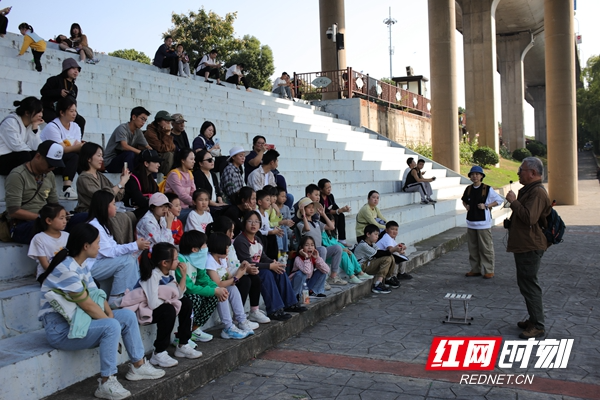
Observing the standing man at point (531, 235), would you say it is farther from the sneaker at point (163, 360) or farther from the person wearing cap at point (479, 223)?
the sneaker at point (163, 360)

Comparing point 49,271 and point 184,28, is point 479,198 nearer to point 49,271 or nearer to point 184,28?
point 49,271

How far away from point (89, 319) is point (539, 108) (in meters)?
76.2

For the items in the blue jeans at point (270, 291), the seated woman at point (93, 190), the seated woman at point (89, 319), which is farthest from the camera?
the blue jeans at point (270, 291)

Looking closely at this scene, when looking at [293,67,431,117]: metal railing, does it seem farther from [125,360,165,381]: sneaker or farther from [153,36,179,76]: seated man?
[125,360,165,381]: sneaker

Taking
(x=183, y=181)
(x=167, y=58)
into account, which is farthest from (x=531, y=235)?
(x=167, y=58)

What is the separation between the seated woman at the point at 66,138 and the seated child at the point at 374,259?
4.23m

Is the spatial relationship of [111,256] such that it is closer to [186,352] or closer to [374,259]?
[186,352]

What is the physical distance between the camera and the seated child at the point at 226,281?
208 inches

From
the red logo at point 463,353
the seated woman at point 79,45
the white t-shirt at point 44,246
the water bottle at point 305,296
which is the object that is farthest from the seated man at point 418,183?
the white t-shirt at point 44,246

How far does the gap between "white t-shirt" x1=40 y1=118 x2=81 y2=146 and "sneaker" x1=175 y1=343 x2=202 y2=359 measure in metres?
3.03

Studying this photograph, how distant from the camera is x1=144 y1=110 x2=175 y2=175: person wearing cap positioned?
24.4 feet

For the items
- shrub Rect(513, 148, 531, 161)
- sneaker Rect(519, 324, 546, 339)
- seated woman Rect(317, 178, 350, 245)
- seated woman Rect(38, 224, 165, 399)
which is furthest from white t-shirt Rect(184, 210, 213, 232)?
shrub Rect(513, 148, 531, 161)

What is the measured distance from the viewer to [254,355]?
5332 millimetres

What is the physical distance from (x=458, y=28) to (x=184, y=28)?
67.2ft
